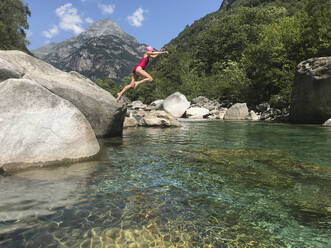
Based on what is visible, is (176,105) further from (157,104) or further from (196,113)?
(157,104)

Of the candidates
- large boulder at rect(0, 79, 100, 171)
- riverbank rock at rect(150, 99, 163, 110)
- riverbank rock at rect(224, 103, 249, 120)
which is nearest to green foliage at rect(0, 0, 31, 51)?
riverbank rock at rect(150, 99, 163, 110)

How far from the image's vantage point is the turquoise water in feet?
8.57

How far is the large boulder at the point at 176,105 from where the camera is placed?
33.9 m

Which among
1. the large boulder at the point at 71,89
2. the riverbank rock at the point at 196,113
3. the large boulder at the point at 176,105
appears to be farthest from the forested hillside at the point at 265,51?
the large boulder at the point at 71,89

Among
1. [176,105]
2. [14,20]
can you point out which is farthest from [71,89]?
[14,20]

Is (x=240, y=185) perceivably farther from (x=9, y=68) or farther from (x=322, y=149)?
(x=9, y=68)

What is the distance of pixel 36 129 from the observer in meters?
5.42

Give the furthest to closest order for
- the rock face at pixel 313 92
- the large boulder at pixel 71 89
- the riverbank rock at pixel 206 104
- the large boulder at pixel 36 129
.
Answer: the riverbank rock at pixel 206 104
the rock face at pixel 313 92
the large boulder at pixel 71 89
the large boulder at pixel 36 129

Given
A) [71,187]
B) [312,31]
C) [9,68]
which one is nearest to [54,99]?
[9,68]

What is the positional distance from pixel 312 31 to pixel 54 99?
1068 inches

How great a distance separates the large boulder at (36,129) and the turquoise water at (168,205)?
16.4 inches

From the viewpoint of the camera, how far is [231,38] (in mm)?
64750

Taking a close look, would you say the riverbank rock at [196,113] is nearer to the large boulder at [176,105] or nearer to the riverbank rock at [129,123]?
the large boulder at [176,105]

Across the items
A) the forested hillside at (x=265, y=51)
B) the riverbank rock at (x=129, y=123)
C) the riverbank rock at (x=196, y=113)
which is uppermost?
the forested hillside at (x=265, y=51)
